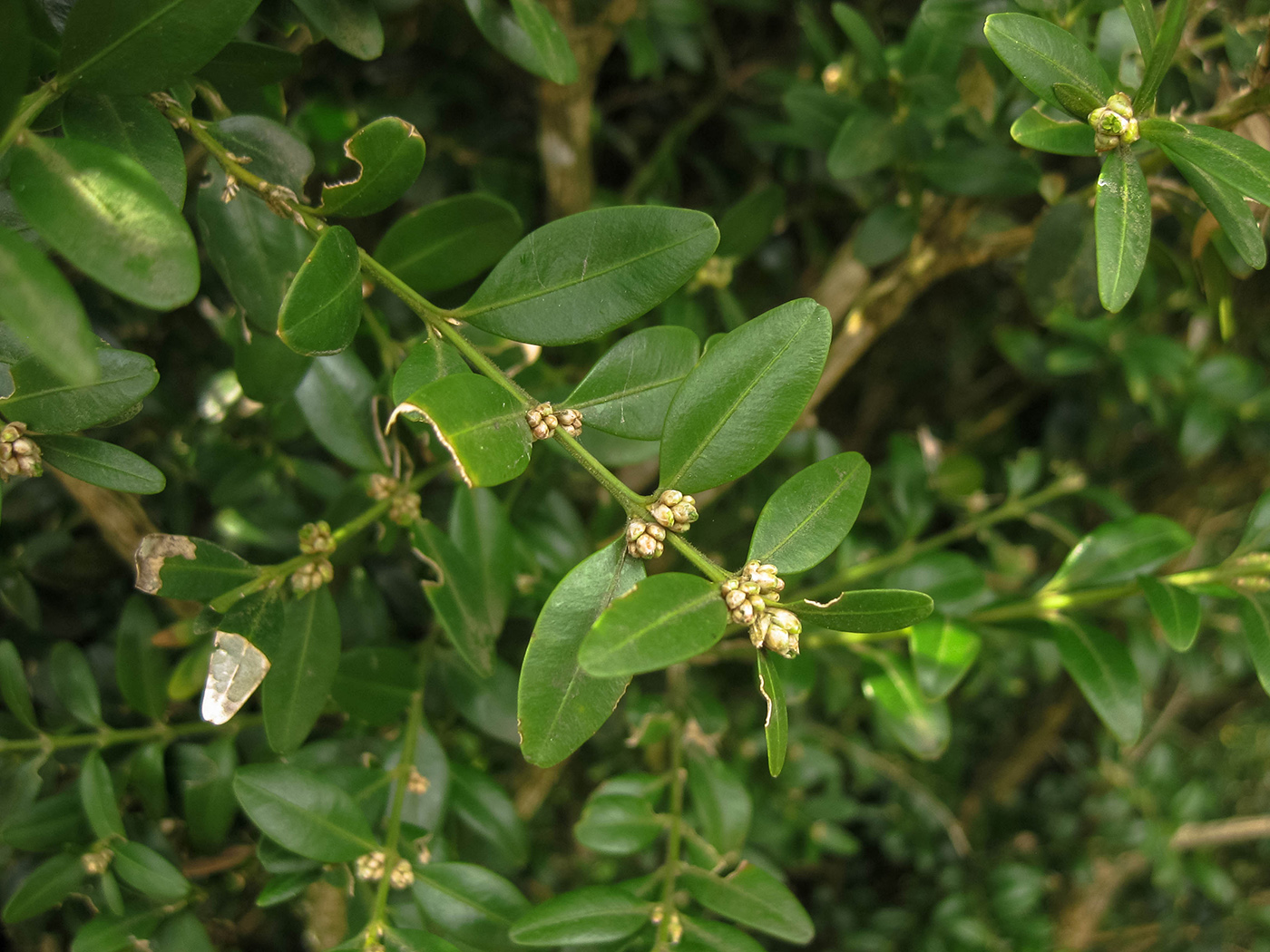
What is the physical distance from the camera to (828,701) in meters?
1.40

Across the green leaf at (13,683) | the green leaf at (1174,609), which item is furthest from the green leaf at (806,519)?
the green leaf at (13,683)

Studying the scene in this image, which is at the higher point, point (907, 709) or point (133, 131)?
point (133, 131)

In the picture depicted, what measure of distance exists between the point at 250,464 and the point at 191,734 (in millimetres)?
351

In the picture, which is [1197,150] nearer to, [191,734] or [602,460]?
[602,460]

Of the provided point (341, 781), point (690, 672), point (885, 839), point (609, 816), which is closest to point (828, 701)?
point (690, 672)

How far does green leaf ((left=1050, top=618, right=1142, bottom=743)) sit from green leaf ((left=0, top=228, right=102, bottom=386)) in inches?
38.0

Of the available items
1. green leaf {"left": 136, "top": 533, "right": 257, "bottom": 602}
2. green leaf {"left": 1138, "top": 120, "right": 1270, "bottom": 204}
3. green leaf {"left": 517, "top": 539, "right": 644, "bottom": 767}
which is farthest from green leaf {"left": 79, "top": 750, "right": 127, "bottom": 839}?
green leaf {"left": 1138, "top": 120, "right": 1270, "bottom": 204}

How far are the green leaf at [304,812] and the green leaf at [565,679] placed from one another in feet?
1.16

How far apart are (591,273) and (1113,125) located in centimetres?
43

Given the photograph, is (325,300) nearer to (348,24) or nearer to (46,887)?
(348,24)

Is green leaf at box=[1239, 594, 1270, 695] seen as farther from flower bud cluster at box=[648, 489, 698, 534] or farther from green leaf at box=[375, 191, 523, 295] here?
green leaf at box=[375, 191, 523, 295]

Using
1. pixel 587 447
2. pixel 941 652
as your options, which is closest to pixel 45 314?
pixel 587 447

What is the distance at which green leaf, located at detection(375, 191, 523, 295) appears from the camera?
79 cm

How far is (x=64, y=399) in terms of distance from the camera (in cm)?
63
